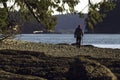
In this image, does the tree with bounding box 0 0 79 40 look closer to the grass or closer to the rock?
the grass

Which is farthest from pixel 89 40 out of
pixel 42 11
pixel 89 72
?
pixel 89 72

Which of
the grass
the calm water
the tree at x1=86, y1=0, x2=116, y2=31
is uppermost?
the tree at x1=86, y1=0, x2=116, y2=31

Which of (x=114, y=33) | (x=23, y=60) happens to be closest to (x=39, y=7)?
(x=23, y=60)

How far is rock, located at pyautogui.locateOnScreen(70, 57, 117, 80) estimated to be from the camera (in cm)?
1466

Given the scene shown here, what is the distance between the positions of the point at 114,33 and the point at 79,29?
70.6m

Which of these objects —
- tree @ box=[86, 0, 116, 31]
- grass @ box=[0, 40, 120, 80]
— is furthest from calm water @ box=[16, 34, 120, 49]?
tree @ box=[86, 0, 116, 31]

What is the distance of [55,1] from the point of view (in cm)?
1697

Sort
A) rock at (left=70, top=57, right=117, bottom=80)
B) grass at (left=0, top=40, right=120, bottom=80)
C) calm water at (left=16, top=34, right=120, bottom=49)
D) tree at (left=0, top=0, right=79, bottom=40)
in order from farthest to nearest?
calm water at (left=16, top=34, right=120, bottom=49) → tree at (left=0, top=0, right=79, bottom=40) → grass at (left=0, top=40, right=120, bottom=80) → rock at (left=70, top=57, right=117, bottom=80)

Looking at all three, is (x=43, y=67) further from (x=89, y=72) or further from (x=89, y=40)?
(x=89, y=40)

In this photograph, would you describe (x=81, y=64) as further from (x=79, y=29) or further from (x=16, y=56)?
(x=79, y=29)

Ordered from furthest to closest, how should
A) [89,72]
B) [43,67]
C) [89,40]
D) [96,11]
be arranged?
[89,40], [96,11], [43,67], [89,72]

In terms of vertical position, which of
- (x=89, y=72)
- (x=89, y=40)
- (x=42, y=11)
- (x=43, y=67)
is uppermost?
(x=42, y=11)

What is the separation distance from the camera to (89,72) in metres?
14.9

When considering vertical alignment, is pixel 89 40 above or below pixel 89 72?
below
